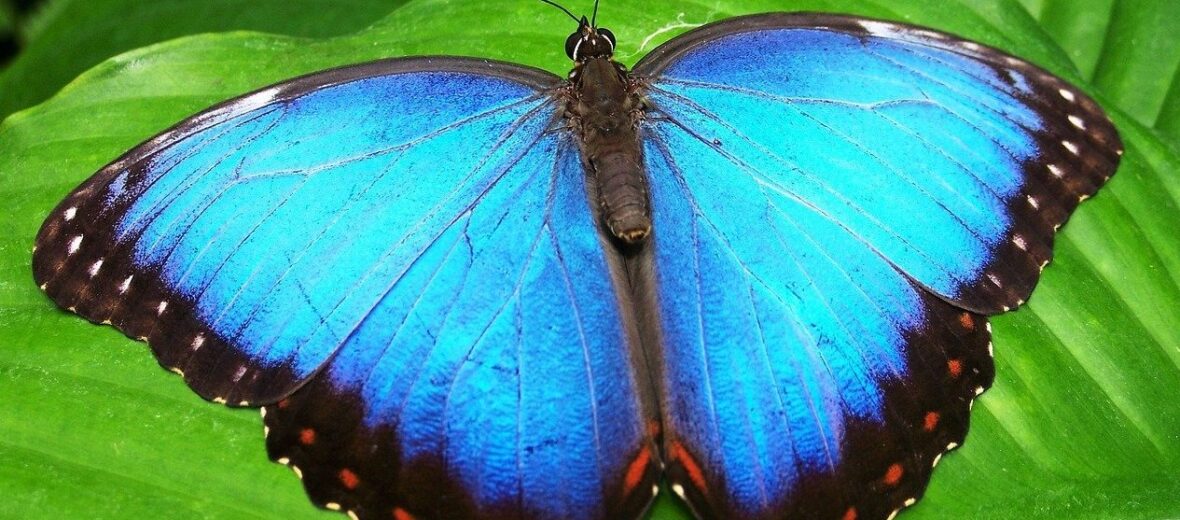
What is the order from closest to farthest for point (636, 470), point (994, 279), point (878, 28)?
point (636, 470) → point (994, 279) → point (878, 28)

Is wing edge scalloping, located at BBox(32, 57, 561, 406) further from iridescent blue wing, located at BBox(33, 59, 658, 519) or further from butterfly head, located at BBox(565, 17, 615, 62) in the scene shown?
butterfly head, located at BBox(565, 17, 615, 62)

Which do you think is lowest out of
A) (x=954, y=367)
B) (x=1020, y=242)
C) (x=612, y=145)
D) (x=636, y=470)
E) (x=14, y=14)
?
(x=636, y=470)

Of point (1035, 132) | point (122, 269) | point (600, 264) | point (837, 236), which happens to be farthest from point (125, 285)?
point (1035, 132)

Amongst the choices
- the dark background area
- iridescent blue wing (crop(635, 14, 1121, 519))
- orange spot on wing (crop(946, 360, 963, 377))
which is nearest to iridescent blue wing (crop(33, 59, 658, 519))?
iridescent blue wing (crop(635, 14, 1121, 519))

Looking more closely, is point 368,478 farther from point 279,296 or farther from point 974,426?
point 974,426

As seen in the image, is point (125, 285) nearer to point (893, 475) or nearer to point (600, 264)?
point (600, 264)

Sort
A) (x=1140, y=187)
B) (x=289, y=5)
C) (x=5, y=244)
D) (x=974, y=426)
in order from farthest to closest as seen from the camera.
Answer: (x=289, y=5), (x=1140, y=187), (x=5, y=244), (x=974, y=426)

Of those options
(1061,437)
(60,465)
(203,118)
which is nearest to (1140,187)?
(1061,437)
